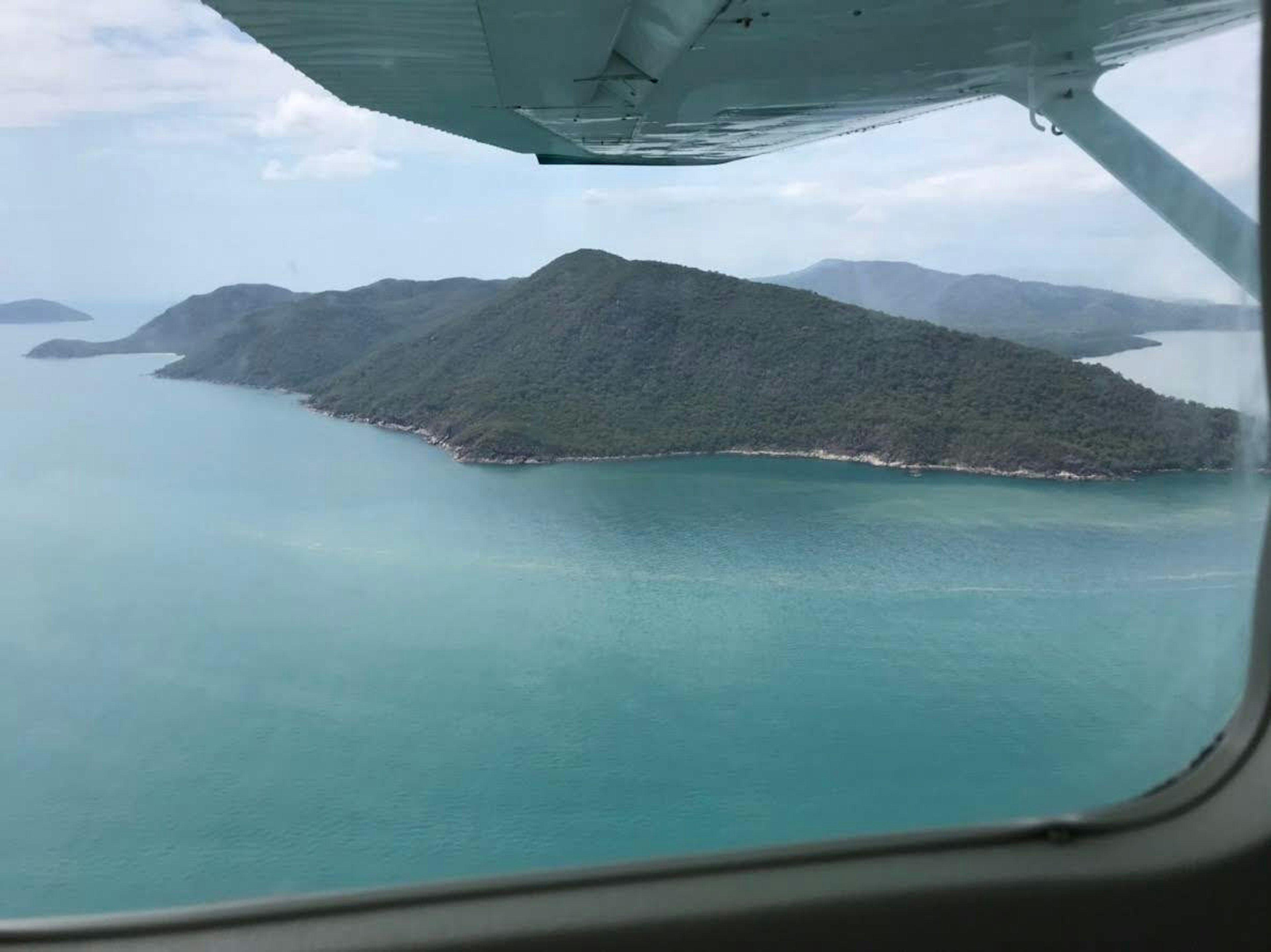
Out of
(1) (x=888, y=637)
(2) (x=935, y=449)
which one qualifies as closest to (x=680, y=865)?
(1) (x=888, y=637)

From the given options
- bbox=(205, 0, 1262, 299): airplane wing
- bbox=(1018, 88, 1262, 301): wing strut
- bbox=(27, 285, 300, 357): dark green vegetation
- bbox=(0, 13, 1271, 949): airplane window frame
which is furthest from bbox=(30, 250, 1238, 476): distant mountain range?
bbox=(0, 13, 1271, 949): airplane window frame

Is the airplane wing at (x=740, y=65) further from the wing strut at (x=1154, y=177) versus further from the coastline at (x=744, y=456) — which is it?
the coastline at (x=744, y=456)

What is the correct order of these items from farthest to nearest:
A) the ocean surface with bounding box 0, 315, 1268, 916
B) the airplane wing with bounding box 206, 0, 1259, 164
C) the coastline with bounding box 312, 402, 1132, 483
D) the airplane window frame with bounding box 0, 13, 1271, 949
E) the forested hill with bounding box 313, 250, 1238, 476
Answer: the forested hill with bounding box 313, 250, 1238, 476
the coastline with bounding box 312, 402, 1132, 483
the ocean surface with bounding box 0, 315, 1268, 916
the airplane window frame with bounding box 0, 13, 1271, 949
the airplane wing with bounding box 206, 0, 1259, 164

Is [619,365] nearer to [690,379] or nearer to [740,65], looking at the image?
[690,379]

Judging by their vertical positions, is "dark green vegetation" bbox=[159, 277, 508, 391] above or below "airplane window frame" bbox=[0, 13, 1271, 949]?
above

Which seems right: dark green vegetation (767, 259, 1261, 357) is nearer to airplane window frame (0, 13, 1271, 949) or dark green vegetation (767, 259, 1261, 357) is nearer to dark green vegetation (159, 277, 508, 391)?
airplane window frame (0, 13, 1271, 949)

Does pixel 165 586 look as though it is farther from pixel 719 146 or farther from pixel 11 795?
pixel 719 146

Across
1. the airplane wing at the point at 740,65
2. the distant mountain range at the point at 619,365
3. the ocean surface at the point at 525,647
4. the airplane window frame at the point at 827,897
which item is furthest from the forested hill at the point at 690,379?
the airplane window frame at the point at 827,897
